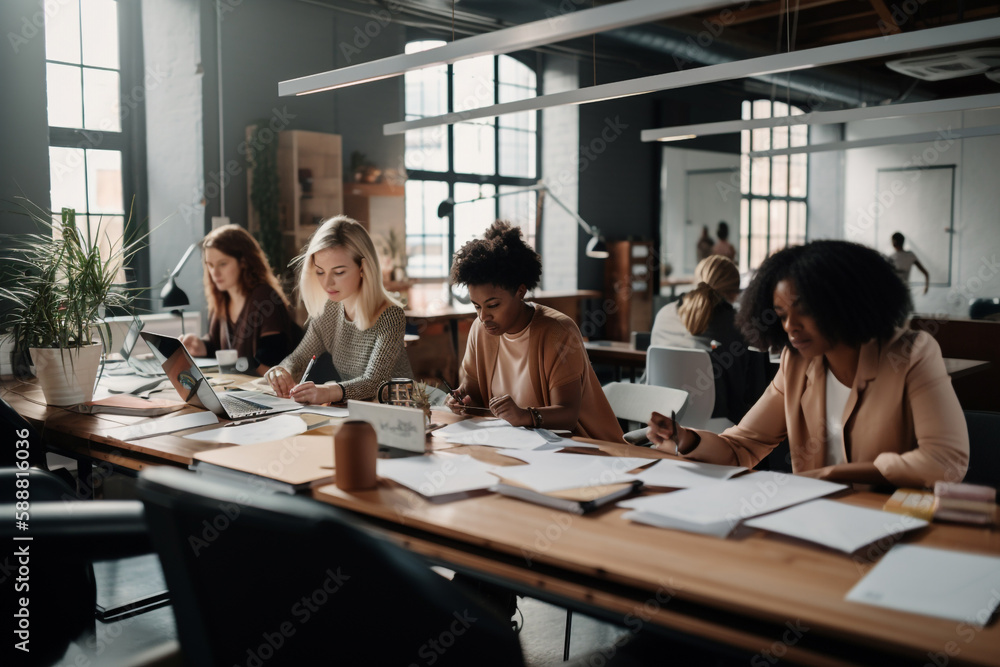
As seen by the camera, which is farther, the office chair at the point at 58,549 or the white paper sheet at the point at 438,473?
the white paper sheet at the point at 438,473

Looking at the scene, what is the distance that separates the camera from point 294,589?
1.08m

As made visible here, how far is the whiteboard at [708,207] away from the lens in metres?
10.6

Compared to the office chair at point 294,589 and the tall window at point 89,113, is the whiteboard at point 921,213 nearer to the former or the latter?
the tall window at point 89,113

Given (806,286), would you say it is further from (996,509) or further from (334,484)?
(334,484)

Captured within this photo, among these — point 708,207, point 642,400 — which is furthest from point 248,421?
point 708,207

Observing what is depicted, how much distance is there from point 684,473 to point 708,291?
2.44 metres

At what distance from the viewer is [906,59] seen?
6.93m

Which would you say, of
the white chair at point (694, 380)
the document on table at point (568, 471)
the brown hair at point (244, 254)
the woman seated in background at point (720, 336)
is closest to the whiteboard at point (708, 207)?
the woman seated in background at point (720, 336)

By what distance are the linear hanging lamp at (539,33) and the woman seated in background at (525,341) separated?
0.65 metres

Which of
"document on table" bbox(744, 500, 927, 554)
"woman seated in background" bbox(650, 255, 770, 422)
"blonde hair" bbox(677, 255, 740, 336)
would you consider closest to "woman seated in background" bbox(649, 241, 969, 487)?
"document on table" bbox(744, 500, 927, 554)

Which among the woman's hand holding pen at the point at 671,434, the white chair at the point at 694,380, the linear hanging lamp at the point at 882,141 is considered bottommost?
the white chair at the point at 694,380

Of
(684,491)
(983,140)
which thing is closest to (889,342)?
(684,491)

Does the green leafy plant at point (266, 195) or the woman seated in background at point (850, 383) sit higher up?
the green leafy plant at point (266, 195)

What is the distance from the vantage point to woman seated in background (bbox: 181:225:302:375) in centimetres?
394
